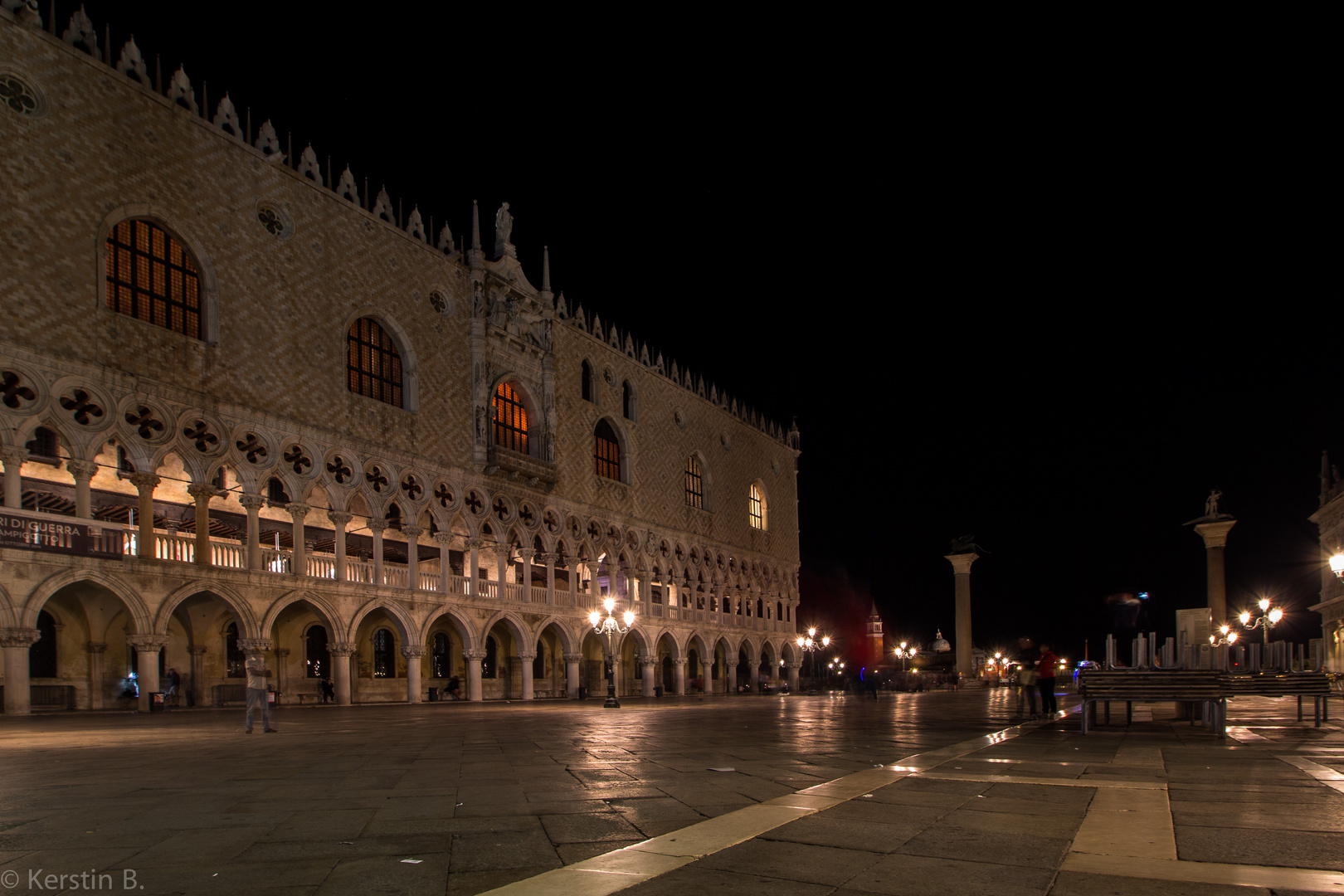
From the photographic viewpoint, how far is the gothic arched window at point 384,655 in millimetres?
30453

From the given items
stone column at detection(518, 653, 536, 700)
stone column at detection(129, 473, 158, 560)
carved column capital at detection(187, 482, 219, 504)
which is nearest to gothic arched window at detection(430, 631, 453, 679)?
stone column at detection(518, 653, 536, 700)

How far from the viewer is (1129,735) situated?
11344 mm

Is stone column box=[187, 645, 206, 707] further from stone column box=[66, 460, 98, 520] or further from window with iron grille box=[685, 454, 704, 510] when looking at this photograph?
window with iron grille box=[685, 454, 704, 510]

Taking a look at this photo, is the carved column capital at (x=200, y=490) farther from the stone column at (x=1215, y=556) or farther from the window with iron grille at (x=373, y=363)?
the stone column at (x=1215, y=556)

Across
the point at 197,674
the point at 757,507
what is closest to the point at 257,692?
the point at 197,674

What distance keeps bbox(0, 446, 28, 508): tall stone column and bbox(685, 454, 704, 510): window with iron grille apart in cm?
2836

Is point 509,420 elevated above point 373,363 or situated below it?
below

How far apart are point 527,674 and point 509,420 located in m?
8.39

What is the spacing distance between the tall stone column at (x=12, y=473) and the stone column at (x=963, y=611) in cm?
3710

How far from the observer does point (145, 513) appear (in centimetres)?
2133

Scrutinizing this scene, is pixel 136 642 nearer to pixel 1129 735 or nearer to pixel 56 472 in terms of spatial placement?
pixel 56 472

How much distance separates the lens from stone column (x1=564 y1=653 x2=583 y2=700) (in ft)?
113

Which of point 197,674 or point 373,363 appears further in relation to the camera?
point 373,363

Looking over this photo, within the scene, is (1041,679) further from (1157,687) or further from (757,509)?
(757,509)
